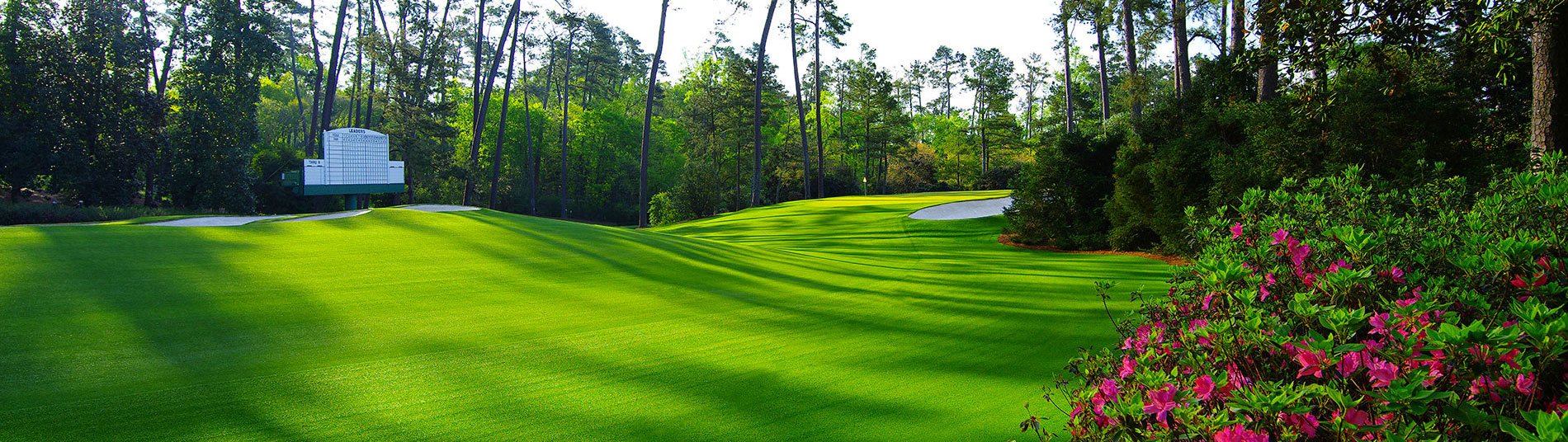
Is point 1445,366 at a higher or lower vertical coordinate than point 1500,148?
lower

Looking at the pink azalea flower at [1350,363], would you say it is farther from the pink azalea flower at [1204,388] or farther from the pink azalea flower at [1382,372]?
the pink azalea flower at [1204,388]

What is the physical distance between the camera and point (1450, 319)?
140 cm

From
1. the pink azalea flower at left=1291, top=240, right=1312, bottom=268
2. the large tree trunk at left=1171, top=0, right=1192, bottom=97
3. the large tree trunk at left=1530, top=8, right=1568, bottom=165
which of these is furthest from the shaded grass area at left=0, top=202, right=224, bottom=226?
the large tree trunk at left=1171, top=0, right=1192, bottom=97

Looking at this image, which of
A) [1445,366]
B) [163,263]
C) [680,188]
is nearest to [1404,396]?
[1445,366]

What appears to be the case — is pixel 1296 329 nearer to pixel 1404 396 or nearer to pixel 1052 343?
pixel 1404 396

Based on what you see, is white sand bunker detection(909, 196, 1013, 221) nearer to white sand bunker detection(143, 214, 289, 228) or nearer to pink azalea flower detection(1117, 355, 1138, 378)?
white sand bunker detection(143, 214, 289, 228)

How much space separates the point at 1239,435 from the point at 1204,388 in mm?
160

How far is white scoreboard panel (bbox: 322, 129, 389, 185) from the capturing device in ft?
67.4

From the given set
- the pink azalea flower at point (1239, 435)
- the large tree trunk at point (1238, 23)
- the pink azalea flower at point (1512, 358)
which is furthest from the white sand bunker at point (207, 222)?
the large tree trunk at point (1238, 23)

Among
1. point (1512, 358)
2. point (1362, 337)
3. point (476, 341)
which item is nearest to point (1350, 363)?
point (1512, 358)

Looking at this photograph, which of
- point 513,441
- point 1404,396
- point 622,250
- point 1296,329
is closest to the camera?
point 1404,396

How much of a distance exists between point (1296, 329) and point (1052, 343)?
3.59 m

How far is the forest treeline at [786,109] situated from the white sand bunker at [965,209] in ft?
11.5

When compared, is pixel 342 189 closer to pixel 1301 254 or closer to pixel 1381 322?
pixel 1301 254
